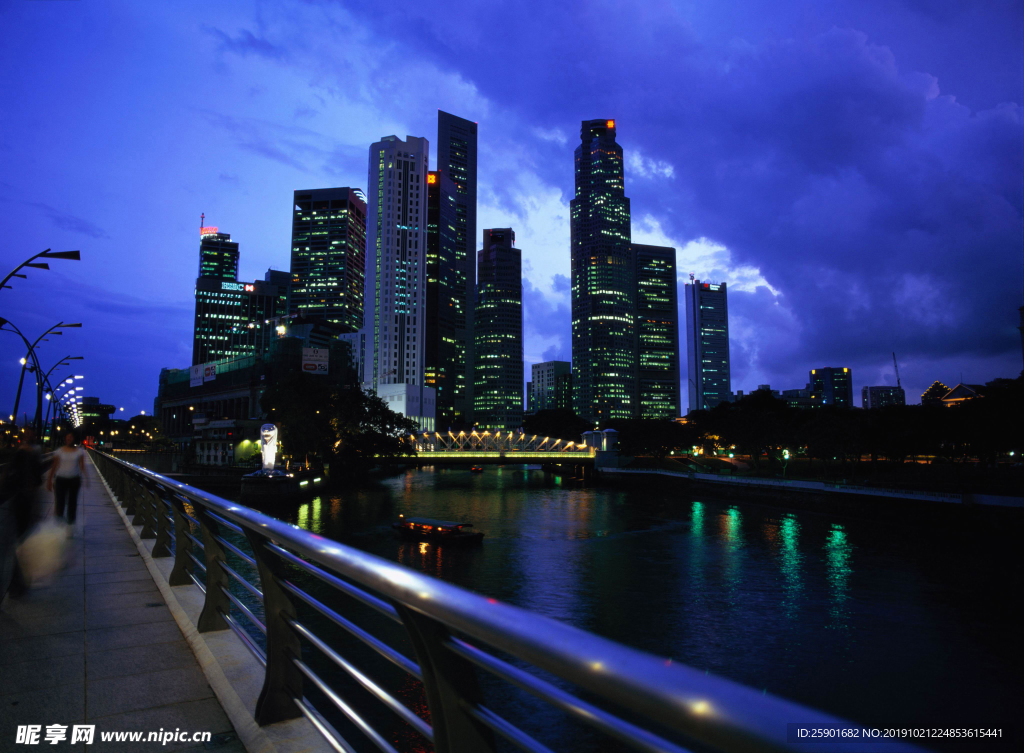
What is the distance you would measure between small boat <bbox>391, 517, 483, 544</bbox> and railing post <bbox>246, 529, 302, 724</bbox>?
33393 mm

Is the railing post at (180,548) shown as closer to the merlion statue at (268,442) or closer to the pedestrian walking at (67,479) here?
the pedestrian walking at (67,479)

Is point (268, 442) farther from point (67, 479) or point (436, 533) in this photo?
point (67, 479)

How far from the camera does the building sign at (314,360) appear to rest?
291 feet

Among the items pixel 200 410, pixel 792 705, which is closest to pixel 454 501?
pixel 792 705

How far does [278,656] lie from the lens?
3.59 m

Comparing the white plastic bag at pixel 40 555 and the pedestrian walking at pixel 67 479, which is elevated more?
the pedestrian walking at pixel 67 479

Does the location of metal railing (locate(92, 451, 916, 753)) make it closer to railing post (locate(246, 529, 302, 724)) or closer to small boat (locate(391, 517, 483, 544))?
railing post (locate(246, 529, 302, 724))

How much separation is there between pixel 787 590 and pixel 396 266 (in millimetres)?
141612

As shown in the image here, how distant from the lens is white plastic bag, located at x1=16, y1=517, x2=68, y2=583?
7.12 meters

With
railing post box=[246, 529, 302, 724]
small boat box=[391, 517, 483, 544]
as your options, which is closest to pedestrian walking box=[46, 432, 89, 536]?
railing post box=[246, 529, 302, 724]

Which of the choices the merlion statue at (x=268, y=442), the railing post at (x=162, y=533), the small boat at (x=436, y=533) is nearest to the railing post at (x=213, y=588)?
the railing post at (x=162, y=533)

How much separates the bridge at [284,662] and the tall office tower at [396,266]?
14706cm

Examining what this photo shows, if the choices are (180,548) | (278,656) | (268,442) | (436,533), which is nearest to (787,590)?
(436,533)

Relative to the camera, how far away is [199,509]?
5.25m
